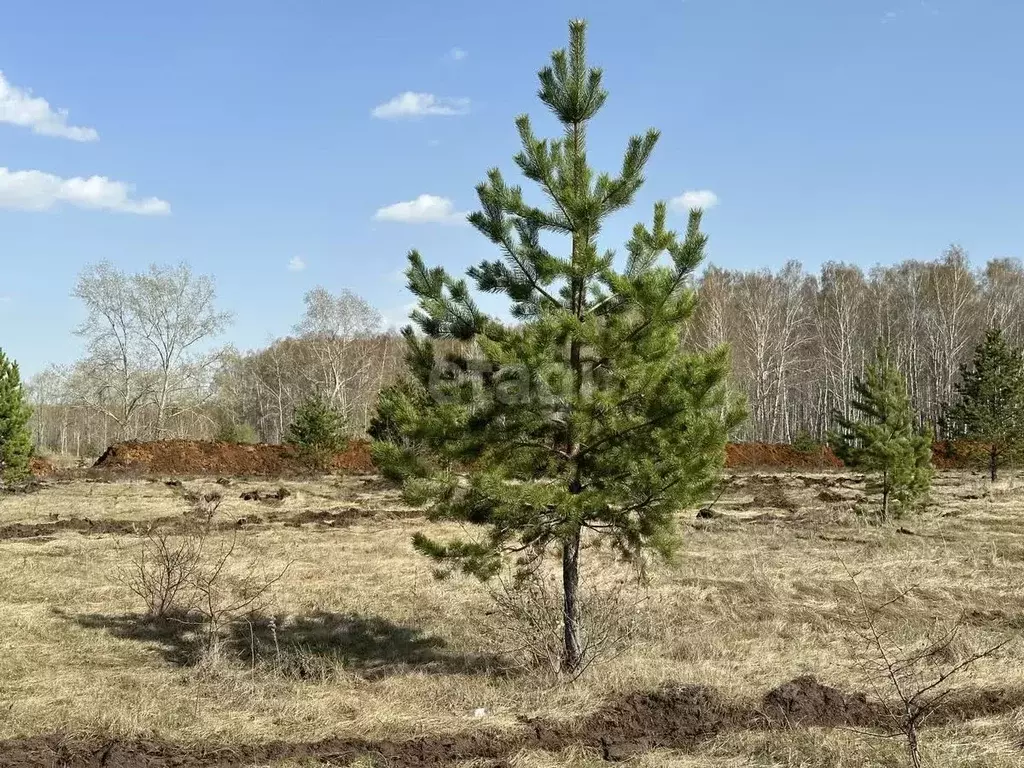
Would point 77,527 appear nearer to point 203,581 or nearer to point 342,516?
point 342,516

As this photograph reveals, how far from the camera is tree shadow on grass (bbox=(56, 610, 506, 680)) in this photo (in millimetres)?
7793

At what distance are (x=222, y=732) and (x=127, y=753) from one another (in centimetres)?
70

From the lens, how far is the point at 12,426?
23.2 meters

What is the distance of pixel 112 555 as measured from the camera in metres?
13.8

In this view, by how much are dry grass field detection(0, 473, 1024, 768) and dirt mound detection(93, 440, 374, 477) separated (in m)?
20.0

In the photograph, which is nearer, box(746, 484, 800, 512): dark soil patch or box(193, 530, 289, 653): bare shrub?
box(193, 530, 289, 653): bare shrub

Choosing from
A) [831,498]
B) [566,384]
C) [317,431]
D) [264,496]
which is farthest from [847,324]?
[566,384]

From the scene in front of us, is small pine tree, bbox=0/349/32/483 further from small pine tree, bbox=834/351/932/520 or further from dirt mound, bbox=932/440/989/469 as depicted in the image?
dirt mound, bbox=932/440/989/469

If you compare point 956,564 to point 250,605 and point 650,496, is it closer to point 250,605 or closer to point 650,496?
point 650,496

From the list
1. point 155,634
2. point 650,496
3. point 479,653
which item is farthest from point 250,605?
point 650,496

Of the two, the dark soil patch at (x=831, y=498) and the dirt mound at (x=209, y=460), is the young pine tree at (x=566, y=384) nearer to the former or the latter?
the dark soil patch at (x=831, y=498)

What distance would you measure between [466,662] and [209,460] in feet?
106

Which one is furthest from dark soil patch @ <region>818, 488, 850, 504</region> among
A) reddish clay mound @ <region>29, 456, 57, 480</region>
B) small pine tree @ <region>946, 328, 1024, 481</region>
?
reddish clay mound @ <region>29, 456, 57, 480</region>

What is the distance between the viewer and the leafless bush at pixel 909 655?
578cm
